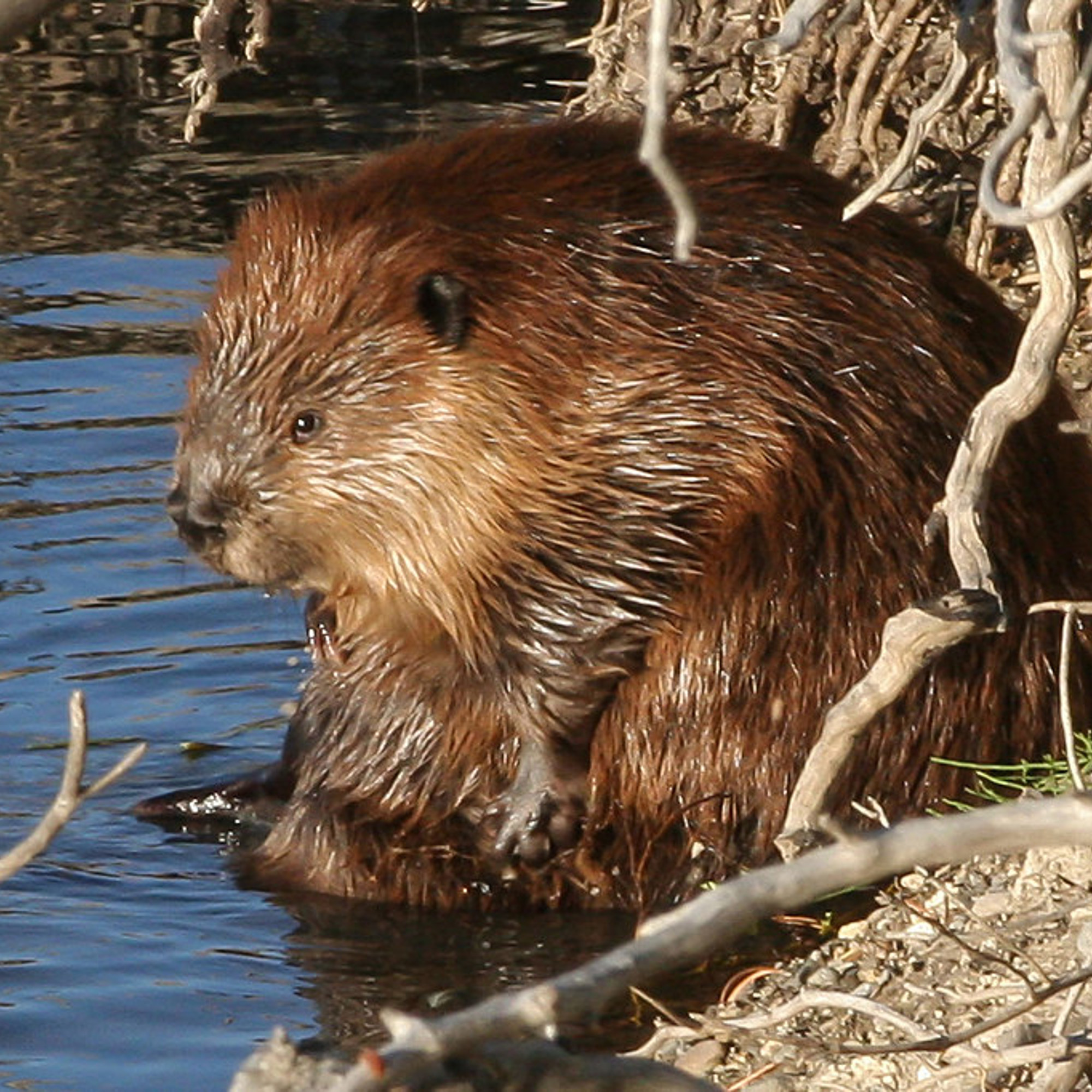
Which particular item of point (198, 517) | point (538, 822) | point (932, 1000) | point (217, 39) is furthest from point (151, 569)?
point (932, 1000)

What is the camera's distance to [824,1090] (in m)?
3.76

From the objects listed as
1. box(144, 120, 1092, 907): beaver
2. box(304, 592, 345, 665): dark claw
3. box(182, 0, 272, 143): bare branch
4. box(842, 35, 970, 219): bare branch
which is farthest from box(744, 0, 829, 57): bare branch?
box(304, 592, 345, 665): dark claw

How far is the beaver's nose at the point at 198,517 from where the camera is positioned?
474 cm

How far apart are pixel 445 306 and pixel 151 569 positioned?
239 centimetres

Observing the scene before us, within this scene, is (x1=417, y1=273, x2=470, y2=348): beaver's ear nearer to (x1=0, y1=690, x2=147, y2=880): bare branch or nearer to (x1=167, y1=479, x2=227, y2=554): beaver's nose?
(x1=167, y1=479, x2=227, y2=554): beaver's nose

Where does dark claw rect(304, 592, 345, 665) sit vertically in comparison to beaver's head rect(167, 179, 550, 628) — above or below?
below

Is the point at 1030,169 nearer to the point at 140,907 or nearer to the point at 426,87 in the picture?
the point at 140,907

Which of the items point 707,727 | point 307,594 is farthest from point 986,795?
point 307,594

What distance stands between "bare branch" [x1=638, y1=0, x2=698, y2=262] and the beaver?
1994 mm

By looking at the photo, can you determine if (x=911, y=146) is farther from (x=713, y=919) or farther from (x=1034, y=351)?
(x=713, y=919)

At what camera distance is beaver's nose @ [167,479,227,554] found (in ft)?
15.5

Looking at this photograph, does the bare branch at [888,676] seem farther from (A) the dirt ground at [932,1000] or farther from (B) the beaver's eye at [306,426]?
(B) the beaver's eye at [306,426]

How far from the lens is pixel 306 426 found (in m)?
4.79

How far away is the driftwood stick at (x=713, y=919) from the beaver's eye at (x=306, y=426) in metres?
2.64
